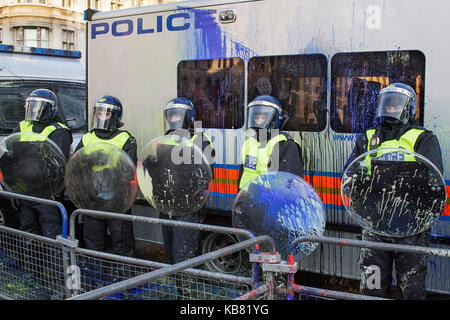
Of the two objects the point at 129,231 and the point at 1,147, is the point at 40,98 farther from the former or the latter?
the point at 129,231

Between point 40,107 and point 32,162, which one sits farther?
point 40,107

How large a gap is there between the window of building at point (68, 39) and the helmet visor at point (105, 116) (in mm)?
34123

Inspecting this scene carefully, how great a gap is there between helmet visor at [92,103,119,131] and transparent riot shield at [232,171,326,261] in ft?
7.34

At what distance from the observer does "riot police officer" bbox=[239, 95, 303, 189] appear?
4.31 meters

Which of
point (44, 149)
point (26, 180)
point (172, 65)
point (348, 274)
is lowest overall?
point (348, 274)

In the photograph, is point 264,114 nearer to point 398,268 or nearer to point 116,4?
point 398,268

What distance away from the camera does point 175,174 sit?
4156mm

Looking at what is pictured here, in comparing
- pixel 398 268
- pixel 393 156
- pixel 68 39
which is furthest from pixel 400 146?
pixel 68 39

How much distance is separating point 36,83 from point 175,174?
4.55 metres

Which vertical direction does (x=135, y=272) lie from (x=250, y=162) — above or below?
below

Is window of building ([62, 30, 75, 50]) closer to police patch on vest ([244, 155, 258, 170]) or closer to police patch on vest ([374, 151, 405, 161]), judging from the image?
police patch on vest ([244, 155, 258, 170])

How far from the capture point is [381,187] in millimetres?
3559
